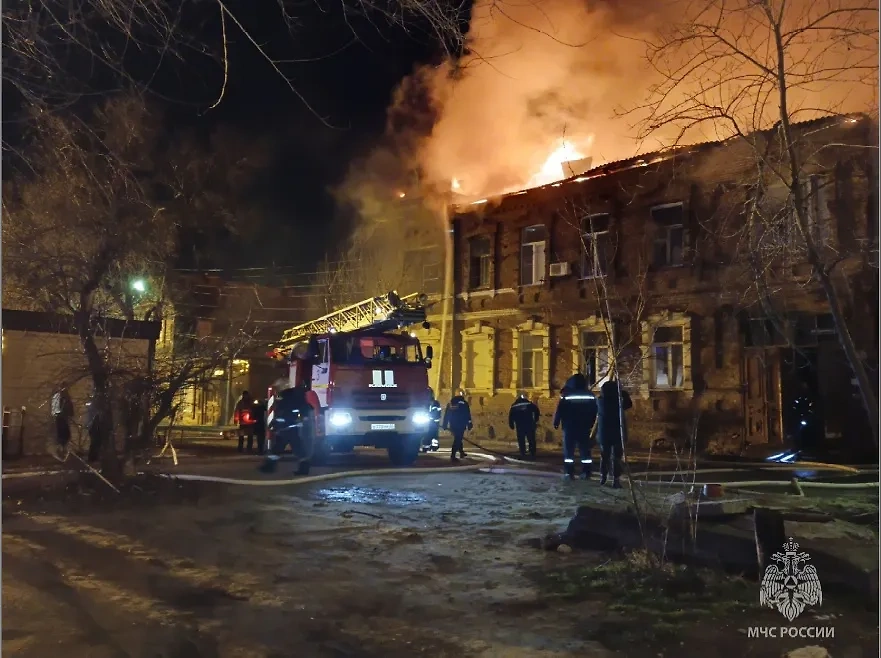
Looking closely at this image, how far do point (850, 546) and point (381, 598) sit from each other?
12.2 feet

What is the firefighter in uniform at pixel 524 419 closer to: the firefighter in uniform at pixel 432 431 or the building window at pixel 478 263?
the firefighter in uniform at pixel 432 431

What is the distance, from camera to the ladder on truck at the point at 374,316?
1530 centimetres

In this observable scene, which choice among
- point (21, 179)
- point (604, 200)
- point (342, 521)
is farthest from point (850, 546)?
point (604, 200)

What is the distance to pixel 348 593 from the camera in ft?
16.9

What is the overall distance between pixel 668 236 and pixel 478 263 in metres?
6.98

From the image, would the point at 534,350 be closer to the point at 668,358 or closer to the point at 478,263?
the point at 478,263

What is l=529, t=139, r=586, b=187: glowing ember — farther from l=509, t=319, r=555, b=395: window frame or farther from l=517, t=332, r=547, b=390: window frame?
l=517, t=332, r=547, b=390: window frame

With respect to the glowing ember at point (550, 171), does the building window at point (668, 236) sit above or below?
below

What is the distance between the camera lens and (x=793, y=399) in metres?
16.2

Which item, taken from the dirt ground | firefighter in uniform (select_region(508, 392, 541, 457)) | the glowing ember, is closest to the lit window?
the glowing ember

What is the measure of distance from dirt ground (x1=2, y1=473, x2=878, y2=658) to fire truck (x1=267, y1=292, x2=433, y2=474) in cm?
463

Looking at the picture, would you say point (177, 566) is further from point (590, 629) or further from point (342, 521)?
point (590, 629)

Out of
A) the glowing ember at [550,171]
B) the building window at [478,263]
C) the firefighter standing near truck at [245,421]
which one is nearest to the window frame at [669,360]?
the building window at [478,263]

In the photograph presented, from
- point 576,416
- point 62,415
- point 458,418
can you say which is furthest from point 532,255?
point 62,415
